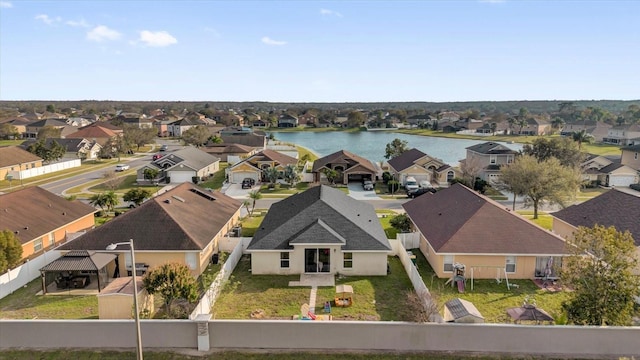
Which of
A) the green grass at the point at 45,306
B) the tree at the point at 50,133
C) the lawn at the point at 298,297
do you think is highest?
the tree at the point at 50,133

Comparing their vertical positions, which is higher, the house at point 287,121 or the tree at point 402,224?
the house at point 287,121

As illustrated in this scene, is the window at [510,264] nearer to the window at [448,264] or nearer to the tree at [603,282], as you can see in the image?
the window at [448,264]

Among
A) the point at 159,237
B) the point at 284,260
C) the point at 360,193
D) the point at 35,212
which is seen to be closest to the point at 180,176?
the point at 360,193

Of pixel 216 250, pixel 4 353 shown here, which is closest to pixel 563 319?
pixel 216 250

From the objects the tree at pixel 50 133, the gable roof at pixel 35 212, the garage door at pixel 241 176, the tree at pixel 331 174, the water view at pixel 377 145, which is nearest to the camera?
the gable roof at pixel 35 212

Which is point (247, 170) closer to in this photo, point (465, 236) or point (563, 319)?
point (465, 236)

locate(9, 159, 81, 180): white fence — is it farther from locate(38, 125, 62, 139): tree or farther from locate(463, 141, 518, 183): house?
locate(463, 141, 518, 183): house

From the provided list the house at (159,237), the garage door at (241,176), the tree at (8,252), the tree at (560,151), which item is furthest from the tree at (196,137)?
the tree at (8,252)
